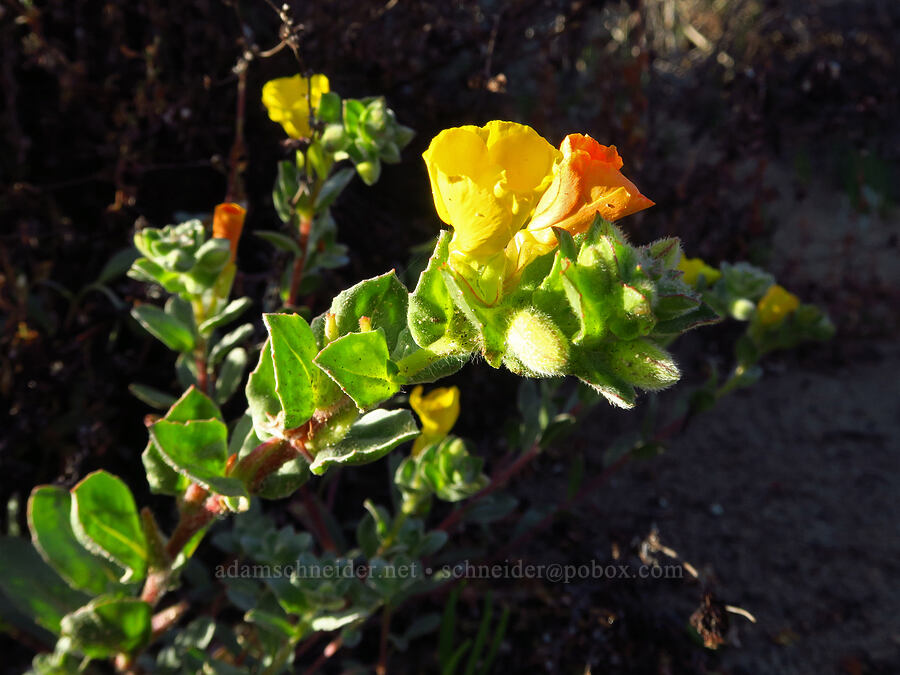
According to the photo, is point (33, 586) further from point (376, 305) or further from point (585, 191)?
point (585, 191)

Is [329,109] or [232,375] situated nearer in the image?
[329,109]

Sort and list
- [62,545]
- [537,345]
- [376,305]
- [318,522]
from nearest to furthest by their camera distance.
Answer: [537,345] < [376,305] < [62,545] < [318,522]

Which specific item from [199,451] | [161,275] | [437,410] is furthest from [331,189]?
[199,451]

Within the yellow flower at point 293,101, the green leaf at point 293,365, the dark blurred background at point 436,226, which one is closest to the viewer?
the green leaf at point 293,365

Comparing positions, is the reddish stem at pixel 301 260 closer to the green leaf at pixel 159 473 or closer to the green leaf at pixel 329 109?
the green leaf at pixel 329 109

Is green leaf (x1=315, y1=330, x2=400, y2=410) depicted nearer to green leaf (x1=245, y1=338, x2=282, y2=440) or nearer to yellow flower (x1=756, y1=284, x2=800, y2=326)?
green leaf (x1=245, y1=338, x2=282, y2=440)

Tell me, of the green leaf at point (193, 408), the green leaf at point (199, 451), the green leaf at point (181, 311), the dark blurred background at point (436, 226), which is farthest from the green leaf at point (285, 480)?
the dark blurred background at point (436, 226)

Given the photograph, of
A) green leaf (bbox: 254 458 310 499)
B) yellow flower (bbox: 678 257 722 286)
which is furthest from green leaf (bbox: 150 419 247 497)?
yellow flower (bbox: 678 257 722 286)
